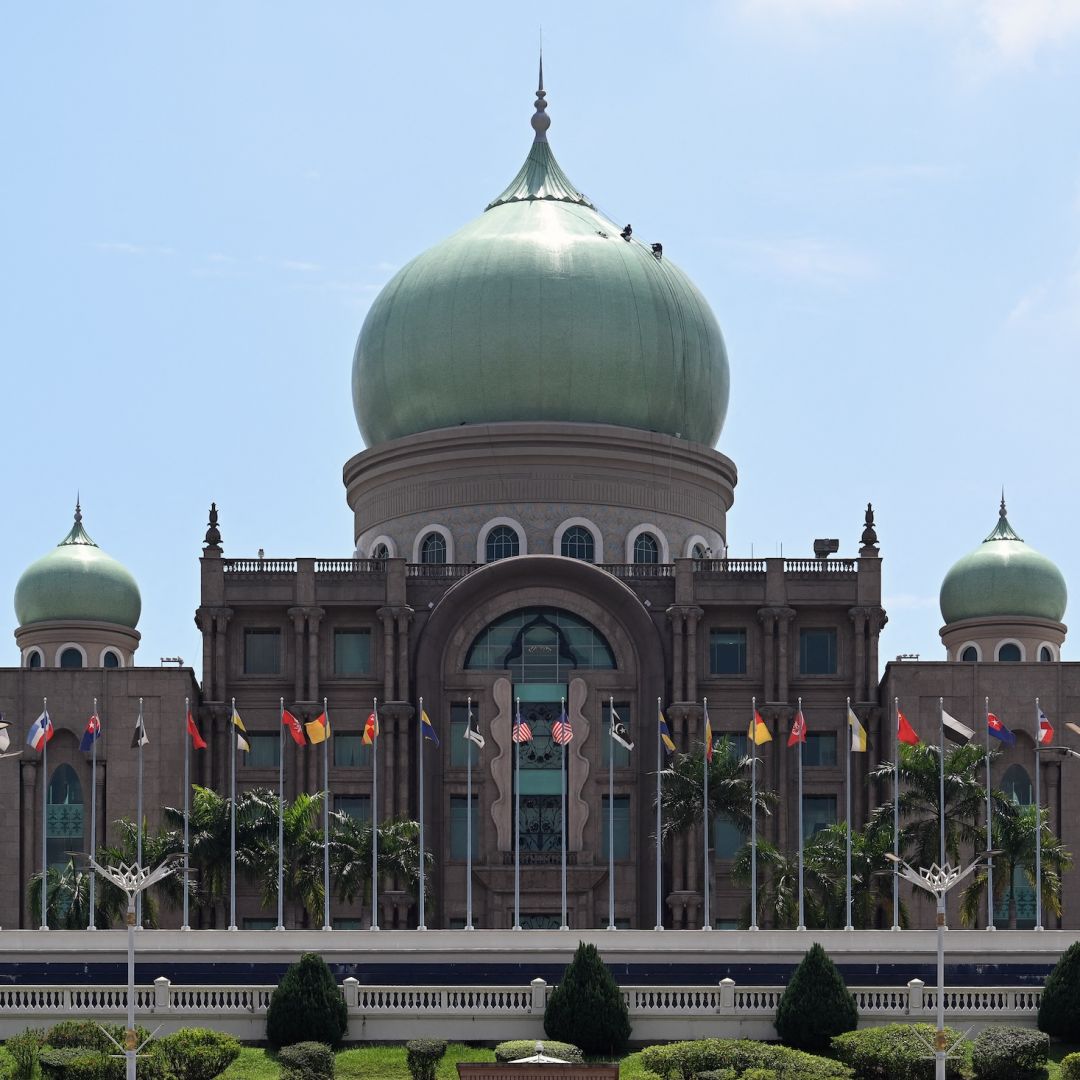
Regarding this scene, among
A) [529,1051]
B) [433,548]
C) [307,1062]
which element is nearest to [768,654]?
[433,548]

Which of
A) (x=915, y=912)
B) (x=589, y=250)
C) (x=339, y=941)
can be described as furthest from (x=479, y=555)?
(x=339, y=941)

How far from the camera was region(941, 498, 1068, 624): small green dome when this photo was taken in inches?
4550

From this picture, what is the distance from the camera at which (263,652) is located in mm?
106625

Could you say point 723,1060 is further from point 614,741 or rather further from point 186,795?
point 614,741

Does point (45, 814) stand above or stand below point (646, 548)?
below

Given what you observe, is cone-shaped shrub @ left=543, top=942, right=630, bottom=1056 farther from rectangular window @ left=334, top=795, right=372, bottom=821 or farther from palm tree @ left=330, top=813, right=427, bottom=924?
rectangular window @ left=334, top=795, right=372, bottom=821

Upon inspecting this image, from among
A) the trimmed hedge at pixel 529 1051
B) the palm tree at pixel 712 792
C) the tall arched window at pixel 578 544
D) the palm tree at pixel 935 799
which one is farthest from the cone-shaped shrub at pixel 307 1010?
the tall arched window at pixel 578 544

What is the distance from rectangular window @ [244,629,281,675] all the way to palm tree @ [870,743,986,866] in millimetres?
23474

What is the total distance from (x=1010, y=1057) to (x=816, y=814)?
35.8 metres

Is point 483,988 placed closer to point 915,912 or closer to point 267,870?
point 267,870

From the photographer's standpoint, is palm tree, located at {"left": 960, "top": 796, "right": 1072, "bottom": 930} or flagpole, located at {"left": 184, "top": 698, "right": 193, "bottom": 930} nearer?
flagpole, located at {"left": 184, "top": 698, "right": 193, "bottom": 930}

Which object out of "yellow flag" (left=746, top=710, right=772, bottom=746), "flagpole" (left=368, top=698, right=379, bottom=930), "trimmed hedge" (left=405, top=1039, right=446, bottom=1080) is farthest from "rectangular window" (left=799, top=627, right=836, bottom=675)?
"trimmed hedge" (left=405, top=1039, right=446, bottom=1080)

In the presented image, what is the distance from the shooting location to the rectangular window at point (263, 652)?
349ft

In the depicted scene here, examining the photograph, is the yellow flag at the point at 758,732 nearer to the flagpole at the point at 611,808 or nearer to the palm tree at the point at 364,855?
the flagpole at the point at 611,808
